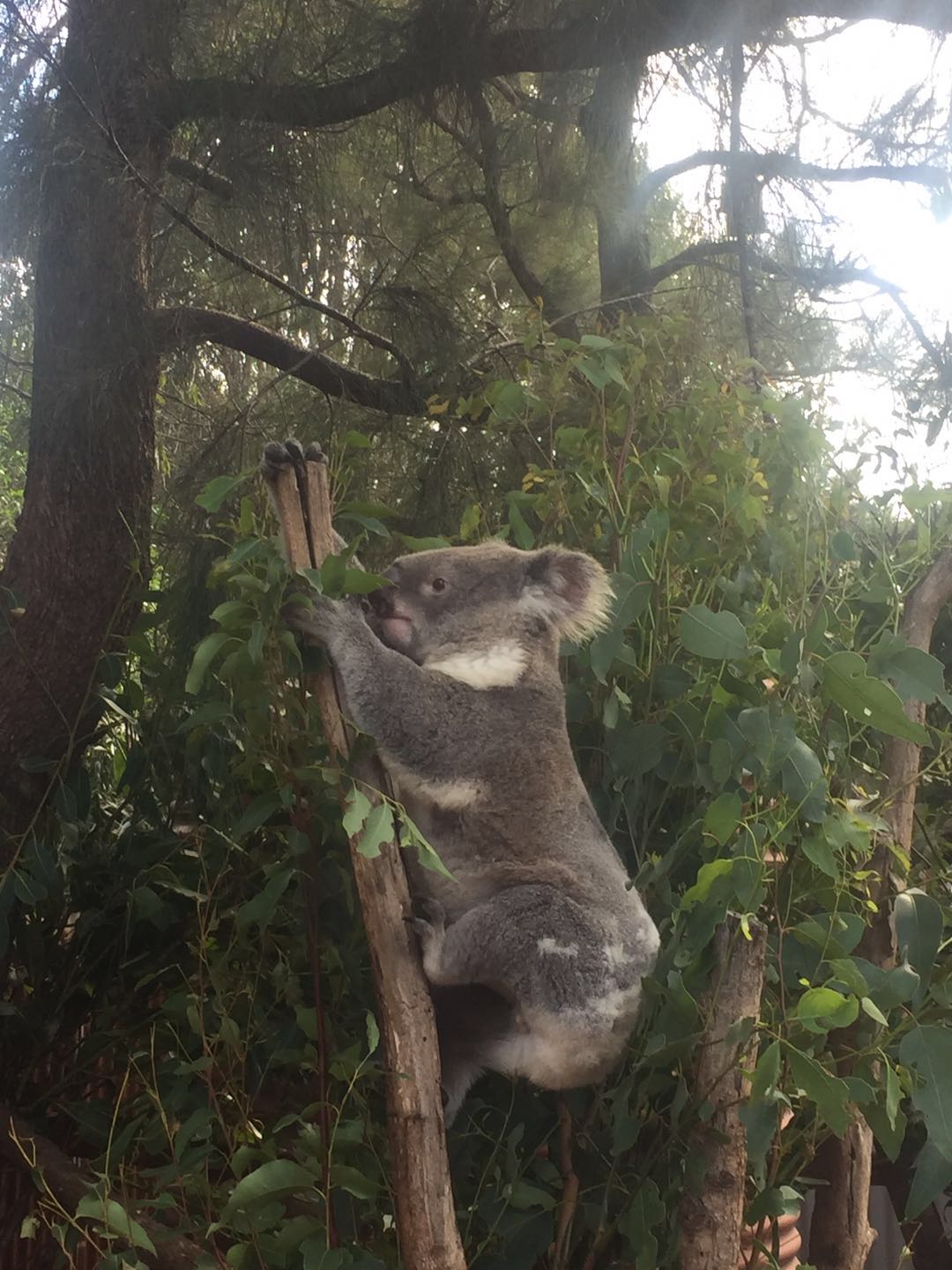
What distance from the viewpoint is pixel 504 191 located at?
6.47 ft

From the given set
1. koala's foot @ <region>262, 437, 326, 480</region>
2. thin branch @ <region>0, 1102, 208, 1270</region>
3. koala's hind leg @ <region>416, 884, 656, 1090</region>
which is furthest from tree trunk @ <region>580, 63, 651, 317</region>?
thin branch @ <region>0, 1102, 208, 1270</region>

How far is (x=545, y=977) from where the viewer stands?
1.39m

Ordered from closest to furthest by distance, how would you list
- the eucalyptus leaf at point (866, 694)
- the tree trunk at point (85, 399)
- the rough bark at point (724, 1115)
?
1. the eucalyptus leaf at point (866, 694)
2. the rough bark at point (724, 1115)
3. the tree trunk at point (85, 399)

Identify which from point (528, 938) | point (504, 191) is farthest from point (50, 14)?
point (528, 938)

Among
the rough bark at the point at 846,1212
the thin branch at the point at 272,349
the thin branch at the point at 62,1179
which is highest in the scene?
the thin branch at the point at 272,349

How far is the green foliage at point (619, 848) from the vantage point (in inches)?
49.4

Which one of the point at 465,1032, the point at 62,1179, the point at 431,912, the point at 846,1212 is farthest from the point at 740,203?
the point at 62,1179

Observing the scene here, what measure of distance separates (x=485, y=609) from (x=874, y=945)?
807mm

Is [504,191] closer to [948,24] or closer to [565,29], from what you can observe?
[565,29]

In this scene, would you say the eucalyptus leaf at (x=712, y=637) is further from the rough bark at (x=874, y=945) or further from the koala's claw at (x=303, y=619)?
the rough bark at (x=874, y=945)

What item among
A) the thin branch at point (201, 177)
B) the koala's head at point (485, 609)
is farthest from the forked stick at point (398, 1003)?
the thin branch at point (201, 177)

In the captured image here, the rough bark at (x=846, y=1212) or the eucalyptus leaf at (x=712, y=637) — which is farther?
the rough bark at (x=846, y=1212)

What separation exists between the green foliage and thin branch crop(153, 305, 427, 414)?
15 centimetres

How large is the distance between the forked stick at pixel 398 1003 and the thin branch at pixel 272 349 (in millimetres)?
652
